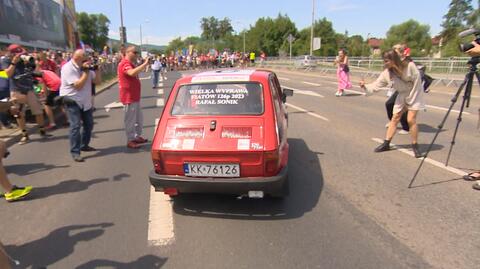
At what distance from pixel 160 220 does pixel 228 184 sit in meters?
0.89

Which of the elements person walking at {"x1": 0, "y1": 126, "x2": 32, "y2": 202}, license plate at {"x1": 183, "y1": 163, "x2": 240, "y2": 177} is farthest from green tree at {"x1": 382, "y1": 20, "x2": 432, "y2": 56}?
person walking at {"x1": 0, "y1": 126, "x2": 32, "y2": 202}

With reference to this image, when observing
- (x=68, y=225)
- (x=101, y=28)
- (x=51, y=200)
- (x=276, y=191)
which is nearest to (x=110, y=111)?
(x=51, y=200)

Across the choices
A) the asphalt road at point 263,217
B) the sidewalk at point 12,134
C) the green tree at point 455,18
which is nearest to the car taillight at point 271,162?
the asphalt road at point 263,217

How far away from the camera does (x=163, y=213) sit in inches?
169

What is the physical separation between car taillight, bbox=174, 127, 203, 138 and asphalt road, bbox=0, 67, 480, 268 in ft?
2.93

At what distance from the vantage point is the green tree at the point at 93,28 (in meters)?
115

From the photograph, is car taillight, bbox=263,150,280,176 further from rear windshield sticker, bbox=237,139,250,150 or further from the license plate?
the license plate

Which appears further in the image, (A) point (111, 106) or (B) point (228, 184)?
(A) point (111, 106)

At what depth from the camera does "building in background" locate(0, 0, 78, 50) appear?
2370 cm

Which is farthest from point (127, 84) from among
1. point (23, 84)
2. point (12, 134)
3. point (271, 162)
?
point (271, 162)

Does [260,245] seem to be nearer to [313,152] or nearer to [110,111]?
[313,152]

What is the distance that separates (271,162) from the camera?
156 inches

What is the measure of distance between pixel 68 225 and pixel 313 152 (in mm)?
4191

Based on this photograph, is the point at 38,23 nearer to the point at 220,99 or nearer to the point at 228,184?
the point at 220,99
